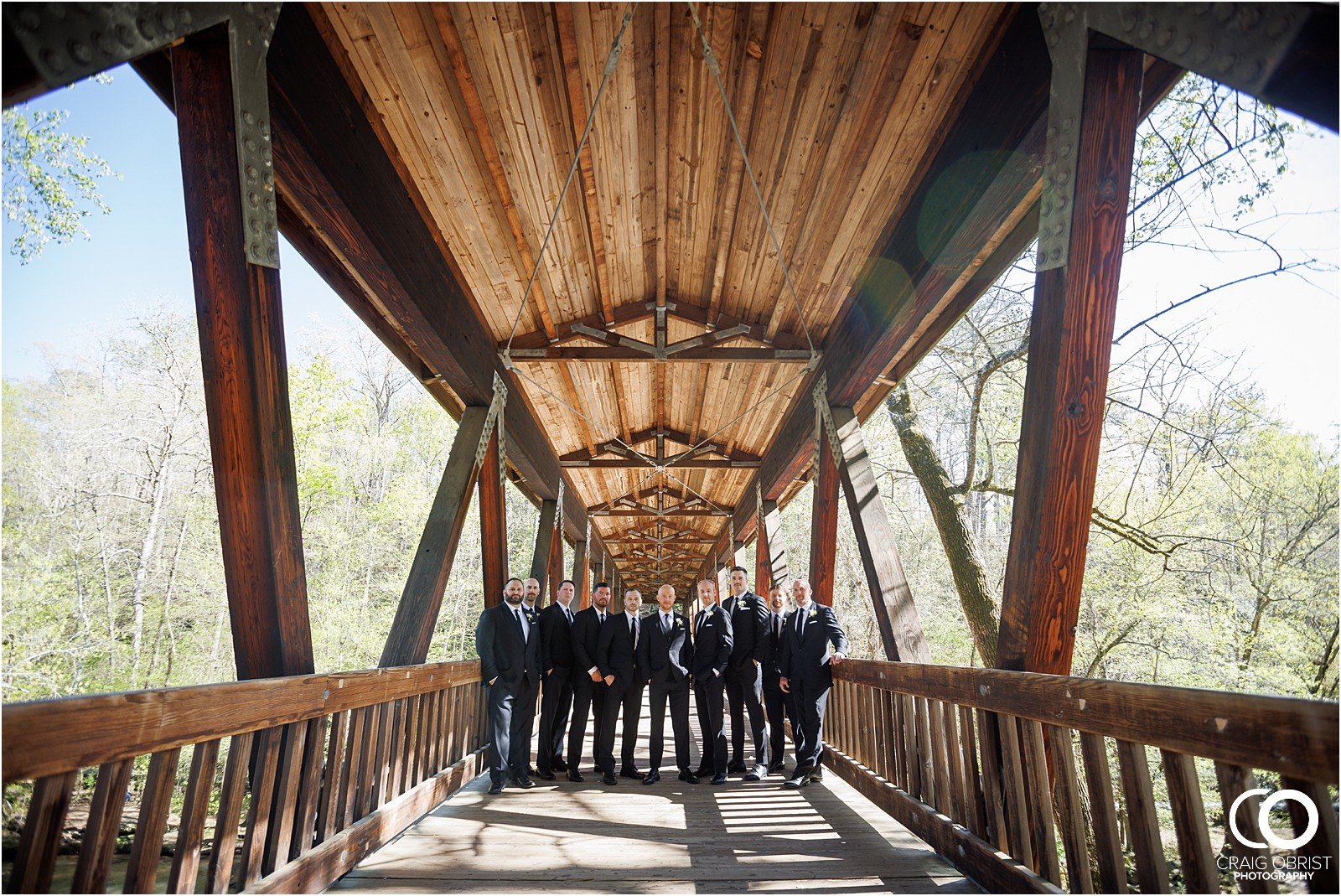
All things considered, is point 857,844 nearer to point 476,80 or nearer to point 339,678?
point 339,678

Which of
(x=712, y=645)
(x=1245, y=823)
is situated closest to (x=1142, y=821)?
(x=1245, y=823)

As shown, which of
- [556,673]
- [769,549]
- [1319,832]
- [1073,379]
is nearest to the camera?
[1319,832]

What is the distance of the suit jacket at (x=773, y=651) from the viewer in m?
4.95

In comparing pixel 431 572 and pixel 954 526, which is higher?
pixel 954 526

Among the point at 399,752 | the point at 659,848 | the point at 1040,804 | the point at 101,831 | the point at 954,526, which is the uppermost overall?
the point at 954,526

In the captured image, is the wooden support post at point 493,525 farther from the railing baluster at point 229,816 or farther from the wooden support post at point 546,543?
the railing baluster at point 229,816

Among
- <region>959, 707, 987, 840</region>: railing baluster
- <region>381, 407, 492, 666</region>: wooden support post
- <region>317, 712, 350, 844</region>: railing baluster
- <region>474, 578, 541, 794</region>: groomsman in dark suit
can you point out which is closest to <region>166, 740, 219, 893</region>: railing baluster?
<region>317, 712, 350, 844</region>: railing baluster

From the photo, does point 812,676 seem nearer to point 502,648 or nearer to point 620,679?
point 620,679

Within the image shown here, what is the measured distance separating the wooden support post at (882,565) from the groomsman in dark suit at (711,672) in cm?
107

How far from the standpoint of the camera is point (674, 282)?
554 cm

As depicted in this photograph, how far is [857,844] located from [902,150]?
3.04 m

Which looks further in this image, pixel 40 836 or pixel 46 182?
pixel 46 182

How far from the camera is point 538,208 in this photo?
414 cm

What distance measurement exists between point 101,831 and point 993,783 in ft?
8.22
